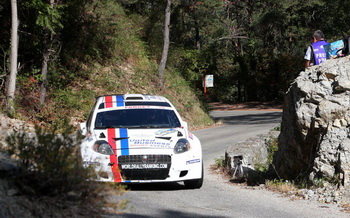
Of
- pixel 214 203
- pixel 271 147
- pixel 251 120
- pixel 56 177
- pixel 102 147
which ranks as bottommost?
pixel 251 120

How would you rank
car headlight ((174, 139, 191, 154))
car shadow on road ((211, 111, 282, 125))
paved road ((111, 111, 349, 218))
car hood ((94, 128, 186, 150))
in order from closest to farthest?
paved road ((111, 111, 349, 218)) < car hood ((94, 128, 186, 150)) < car headlight ((174, 139, 191, 154)) < car shadow on road ((211, 111, 282, 125))

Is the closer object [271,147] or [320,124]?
[320,124]

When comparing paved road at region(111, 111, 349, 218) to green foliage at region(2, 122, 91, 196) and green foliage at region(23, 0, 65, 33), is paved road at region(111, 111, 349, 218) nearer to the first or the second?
green foliage at region(2, 122, 91, 196)

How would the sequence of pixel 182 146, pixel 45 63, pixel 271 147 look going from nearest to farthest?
pixel 182 146, pixel 271 147, pixel 45 63

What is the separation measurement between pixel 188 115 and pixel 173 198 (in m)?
20.7

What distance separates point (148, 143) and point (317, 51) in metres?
3.96

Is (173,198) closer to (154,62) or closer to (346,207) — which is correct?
(346,207)

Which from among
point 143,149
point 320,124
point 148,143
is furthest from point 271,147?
point 143,149

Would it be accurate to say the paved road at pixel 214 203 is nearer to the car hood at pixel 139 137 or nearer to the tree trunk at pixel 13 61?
the car hood at pixel 139 137

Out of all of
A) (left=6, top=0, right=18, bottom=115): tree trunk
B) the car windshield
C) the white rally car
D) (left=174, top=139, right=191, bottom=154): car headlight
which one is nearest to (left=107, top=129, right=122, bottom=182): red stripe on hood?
the white rally car

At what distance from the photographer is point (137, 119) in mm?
10445

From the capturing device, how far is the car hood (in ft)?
30.0

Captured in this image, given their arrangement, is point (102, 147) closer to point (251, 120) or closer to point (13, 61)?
point (13, 61)

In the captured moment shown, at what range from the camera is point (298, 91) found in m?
10.1
